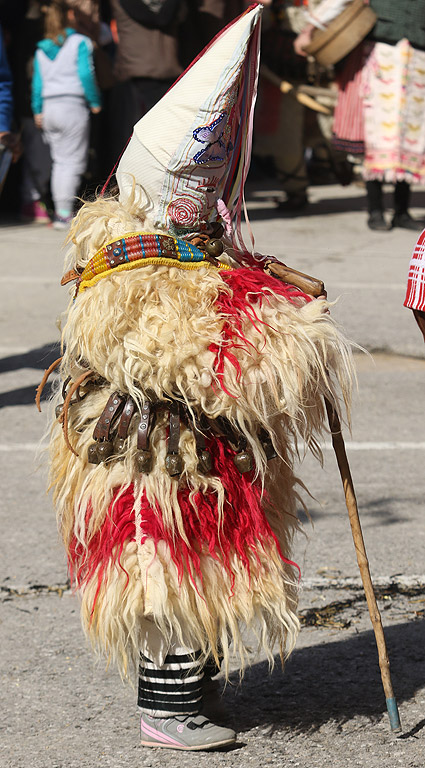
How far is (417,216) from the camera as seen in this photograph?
11117mm

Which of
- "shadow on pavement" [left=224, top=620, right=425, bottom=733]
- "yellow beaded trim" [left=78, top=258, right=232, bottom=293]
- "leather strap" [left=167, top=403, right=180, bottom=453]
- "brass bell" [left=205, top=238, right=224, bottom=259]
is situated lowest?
"shadow on pavement" [left=224, top=620, right=425, bottom=733]

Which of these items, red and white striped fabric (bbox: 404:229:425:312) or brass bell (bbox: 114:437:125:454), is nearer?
brass bell (bbox: 114:437:125:454)

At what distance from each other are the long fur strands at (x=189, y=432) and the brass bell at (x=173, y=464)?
23 millimetres

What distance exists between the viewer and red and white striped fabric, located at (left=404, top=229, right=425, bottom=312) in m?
2.54

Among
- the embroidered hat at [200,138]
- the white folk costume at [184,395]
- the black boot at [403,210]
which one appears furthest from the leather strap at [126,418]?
the black boot at [403,210]

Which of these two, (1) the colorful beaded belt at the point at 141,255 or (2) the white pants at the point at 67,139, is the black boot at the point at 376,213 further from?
(1) the colorful beaded belt at the point at 141,255

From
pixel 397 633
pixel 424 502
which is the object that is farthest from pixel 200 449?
pixel 424 502

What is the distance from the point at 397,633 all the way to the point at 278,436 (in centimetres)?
96

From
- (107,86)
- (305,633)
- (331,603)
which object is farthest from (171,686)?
(107,86)

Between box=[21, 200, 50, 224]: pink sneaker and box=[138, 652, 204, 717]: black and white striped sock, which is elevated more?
box=[138, 652, 204, 717]: black and white striped sock

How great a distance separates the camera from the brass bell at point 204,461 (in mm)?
2305

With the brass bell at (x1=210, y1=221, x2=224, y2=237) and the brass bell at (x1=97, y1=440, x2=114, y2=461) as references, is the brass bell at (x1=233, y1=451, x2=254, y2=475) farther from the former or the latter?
the brass bell at (x1=210, y1=221, x2=224, y2=237)

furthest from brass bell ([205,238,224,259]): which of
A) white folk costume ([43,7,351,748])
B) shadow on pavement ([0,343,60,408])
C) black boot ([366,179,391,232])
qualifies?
black boot ([366,179,391,232])

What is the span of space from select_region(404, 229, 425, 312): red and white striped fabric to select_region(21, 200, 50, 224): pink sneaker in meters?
9.17
